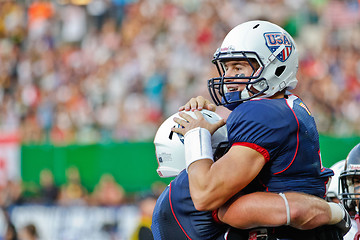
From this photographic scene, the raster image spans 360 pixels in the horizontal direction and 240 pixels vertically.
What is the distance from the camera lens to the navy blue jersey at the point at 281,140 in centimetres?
280

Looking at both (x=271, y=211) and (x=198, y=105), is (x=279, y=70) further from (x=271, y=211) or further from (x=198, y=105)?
(x=271, y=211)

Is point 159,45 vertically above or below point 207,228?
above

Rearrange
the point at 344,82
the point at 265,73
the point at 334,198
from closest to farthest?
the point at 265,73 → the point at 334,198 → the point at 344,82

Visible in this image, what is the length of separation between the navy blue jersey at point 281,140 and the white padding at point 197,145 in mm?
114

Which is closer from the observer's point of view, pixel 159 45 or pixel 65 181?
pixel 65 181

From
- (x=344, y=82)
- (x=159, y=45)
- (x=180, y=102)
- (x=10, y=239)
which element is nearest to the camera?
(x=10, y=239)

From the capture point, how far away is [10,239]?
27.5 ft

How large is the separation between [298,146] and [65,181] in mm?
6695

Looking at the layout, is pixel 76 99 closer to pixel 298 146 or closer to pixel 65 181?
pixel 65 181

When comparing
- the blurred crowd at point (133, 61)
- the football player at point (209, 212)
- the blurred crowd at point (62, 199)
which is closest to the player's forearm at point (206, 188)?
the football player at point (209, 212)

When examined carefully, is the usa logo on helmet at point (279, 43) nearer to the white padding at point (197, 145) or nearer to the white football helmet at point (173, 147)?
the white football helmet at point (173, 147)

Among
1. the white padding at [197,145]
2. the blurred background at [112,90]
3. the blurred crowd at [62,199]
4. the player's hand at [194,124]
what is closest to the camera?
the white padding at [197,145]

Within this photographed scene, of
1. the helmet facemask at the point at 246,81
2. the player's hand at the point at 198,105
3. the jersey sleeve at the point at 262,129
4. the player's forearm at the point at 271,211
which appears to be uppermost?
the helmet facemask at the point at 246,81

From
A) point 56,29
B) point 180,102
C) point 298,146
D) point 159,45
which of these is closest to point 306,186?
point 298,146
